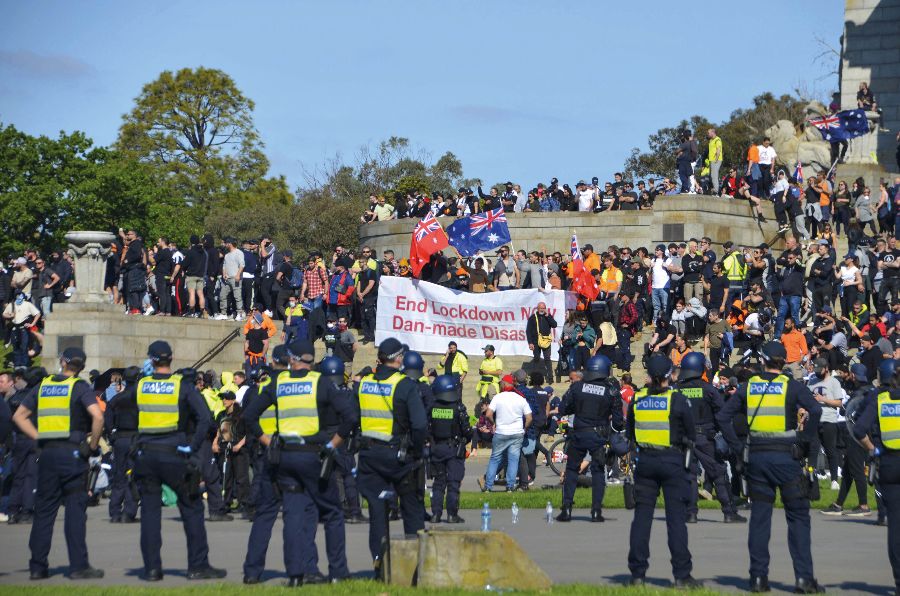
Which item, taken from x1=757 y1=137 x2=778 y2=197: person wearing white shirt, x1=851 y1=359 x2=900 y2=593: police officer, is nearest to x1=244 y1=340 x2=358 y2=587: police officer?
x1=851 y1=359 x2=900 y2=593: police officer

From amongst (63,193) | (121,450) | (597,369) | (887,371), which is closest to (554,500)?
(597,369)

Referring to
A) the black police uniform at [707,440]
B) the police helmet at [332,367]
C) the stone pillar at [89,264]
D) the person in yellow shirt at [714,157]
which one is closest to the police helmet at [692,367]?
the black police uniform at [707,440]

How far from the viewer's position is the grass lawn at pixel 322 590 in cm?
1084

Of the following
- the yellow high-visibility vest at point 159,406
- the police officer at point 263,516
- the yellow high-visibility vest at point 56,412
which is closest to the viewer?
the police officer at point 263,516

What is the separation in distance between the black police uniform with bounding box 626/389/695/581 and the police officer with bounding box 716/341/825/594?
0.40 m

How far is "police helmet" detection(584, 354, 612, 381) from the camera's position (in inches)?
635

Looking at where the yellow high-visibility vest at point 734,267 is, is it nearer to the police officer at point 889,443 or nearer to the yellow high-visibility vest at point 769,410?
the police officer at point 889,443

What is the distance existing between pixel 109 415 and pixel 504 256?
13980mm

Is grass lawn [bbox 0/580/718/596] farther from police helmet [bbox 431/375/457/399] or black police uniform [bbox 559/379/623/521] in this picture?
black police uniform [bbox 559/379/623/521]

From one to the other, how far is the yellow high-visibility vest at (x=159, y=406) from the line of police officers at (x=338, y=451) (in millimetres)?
12

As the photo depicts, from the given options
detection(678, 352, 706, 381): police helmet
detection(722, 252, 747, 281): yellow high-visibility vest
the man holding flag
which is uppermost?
detection(722, 252, 747, 281): yellow high-visibility vest

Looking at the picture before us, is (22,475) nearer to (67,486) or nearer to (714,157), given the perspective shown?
(67,486)

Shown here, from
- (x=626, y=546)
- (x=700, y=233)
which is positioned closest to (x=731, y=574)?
(x=626, y=546)

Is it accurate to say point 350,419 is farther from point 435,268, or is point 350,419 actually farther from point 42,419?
point 435,268
